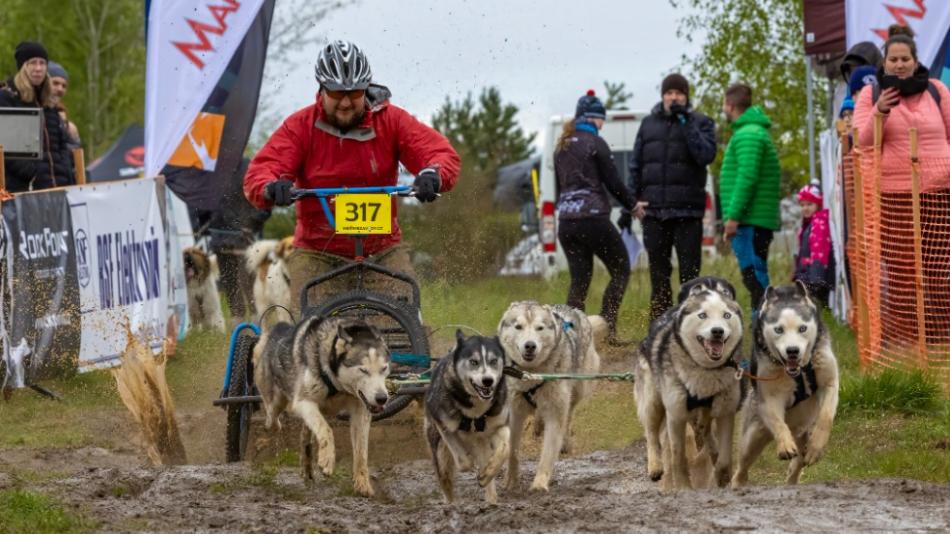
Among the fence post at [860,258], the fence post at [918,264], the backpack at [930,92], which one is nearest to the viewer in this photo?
the fence post at [918,264]

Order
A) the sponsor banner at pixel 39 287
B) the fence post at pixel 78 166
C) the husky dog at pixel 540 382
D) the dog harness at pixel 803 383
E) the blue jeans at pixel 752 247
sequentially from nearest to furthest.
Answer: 1. the dog harness at pixel 803 383
2. the husky dog at pixel 540 382
3. the sponsor banner at pixel 39 287
4. the blue jeans at pixel 752 247
5. the fence post at pixel 78 166

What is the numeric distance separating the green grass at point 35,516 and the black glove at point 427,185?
7.90 ft

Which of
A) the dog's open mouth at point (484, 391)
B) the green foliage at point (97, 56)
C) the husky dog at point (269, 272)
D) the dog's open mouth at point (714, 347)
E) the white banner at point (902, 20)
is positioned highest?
the green foliage at point (97, 56)

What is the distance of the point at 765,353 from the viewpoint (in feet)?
24.0

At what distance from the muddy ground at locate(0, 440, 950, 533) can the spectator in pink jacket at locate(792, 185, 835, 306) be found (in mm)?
5212

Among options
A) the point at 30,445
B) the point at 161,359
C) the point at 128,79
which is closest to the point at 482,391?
the point at 161,359

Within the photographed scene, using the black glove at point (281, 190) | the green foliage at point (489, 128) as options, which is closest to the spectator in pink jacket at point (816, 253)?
the black glove at point (281, 190)

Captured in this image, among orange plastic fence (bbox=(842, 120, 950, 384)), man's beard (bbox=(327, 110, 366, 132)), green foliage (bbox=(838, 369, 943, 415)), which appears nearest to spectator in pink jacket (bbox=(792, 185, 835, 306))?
orange plastic fence (bbox=(842, 120, 950, 384))

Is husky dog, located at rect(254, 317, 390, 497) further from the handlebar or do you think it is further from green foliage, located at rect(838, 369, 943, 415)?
green foliage, located at rect(838, 369, 943, 415)

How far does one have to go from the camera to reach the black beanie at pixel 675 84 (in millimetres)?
12406

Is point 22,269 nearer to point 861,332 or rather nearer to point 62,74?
point 62,74

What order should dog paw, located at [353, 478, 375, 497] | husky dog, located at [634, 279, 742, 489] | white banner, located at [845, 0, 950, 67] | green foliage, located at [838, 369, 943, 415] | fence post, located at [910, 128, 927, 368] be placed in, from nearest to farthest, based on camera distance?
1. husky dog, located at [634, 279, 742, 489]
2. dog paw, located at [353, 478, 375, 497]
3. green foliage, located at [838, 369, 943, 415]
4. fence post, located at [910, 128, 927, 368]
5. white banner, located at [845, 0, 950, 67]

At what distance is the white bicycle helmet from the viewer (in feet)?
28.0

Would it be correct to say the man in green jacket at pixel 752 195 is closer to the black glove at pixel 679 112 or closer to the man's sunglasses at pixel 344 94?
the black glove at pixel 679 112
